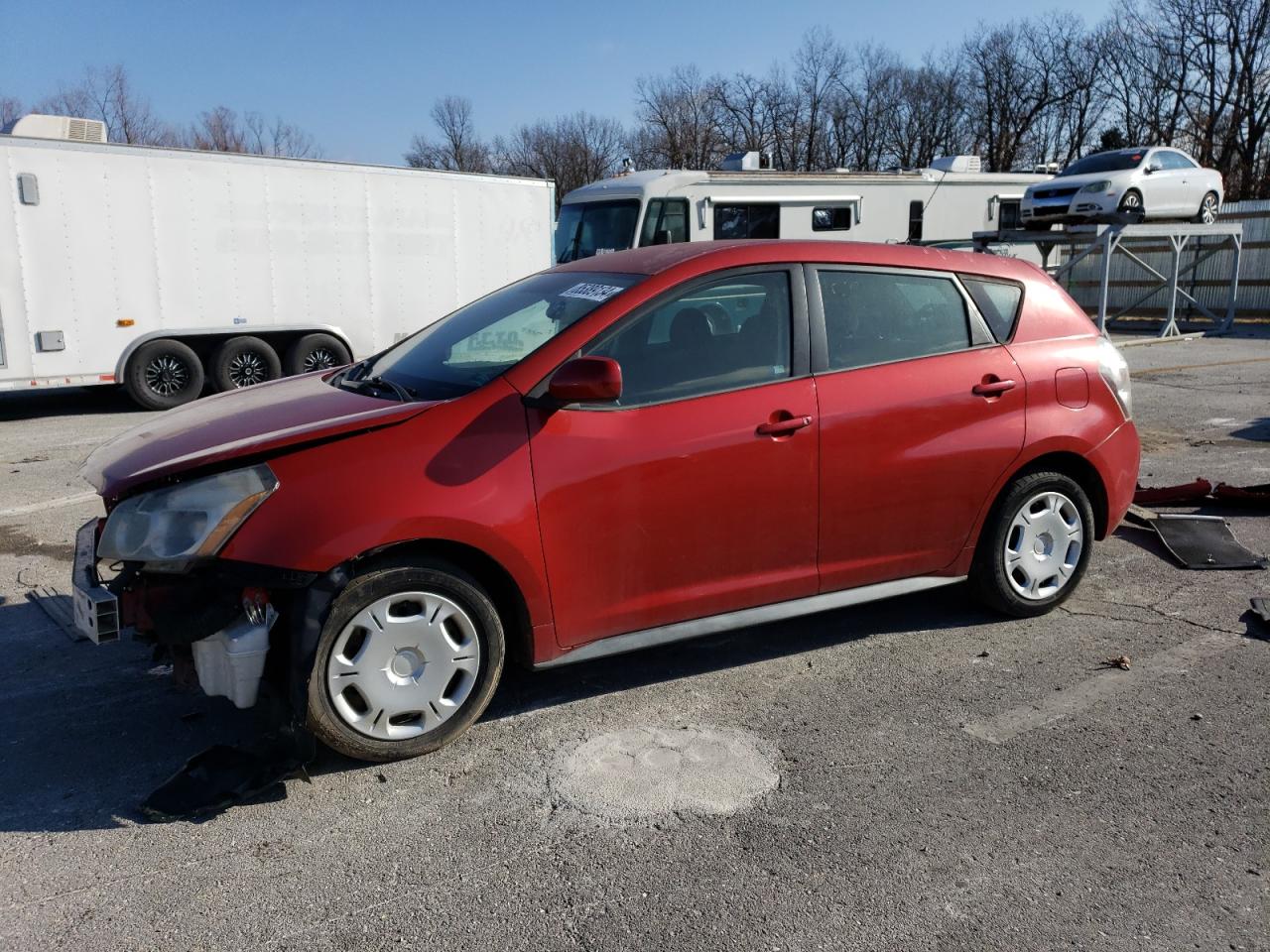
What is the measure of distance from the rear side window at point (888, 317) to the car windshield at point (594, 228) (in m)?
12.6

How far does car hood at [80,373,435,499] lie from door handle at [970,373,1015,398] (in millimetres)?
2414

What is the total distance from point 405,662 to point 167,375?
10233 mm

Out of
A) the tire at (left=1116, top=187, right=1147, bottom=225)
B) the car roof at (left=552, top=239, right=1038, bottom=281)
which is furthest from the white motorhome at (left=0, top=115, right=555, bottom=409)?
the tire at (left=1116, top=187, right=1147, bottom=225)

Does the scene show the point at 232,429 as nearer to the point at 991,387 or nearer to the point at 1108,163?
the point at 991,387

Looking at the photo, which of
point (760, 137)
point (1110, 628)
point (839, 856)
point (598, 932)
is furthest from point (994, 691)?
point (760, 137)

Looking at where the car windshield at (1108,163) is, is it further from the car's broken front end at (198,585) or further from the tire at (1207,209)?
the car's broken front end at (198,585)

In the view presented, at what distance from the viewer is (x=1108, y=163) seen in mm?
19672

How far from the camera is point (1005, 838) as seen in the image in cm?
318

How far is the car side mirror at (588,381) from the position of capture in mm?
3666

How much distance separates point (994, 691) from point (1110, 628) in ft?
3.44

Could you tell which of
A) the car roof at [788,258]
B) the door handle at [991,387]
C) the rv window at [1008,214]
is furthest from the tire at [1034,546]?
the rv window at [1008,214]

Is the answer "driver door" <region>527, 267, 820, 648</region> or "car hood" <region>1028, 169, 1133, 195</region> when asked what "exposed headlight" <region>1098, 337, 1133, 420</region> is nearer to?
"driver door" <region>527, 267, 820, 648</region>

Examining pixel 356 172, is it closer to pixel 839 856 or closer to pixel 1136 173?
pixel 839 856

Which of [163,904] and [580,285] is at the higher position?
[580,285]
